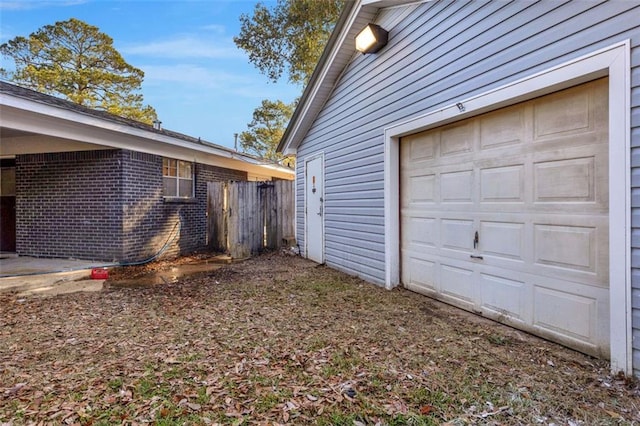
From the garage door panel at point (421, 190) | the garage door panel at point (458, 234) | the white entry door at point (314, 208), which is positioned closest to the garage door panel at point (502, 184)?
the garage door panel at point (458, 234)

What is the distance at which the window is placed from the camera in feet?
27.9

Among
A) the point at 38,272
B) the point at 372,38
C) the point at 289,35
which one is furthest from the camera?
the point at 289,35

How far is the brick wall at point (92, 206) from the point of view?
728 centimetres

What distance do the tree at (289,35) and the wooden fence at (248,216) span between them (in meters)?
7.13

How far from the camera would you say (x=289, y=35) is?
13.6 m

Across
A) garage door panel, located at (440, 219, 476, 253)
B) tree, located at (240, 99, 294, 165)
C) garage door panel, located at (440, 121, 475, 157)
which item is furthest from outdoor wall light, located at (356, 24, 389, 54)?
tree, located at (240, 99, 294, 165)

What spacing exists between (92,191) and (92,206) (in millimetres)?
320

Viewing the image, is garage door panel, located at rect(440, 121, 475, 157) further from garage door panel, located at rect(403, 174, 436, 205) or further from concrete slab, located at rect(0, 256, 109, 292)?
concrete slab, located at rect(0, 256, 109, 292)

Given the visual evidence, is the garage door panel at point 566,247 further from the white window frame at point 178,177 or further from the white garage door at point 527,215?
the white window frame at point 178,177

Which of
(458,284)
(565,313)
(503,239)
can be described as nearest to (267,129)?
(458,284)

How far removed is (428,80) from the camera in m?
4.43

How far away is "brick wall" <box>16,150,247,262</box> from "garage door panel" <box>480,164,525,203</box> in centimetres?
684

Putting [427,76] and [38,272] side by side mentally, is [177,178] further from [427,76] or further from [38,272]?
[427,76]

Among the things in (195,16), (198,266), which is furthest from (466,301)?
(195,16)
